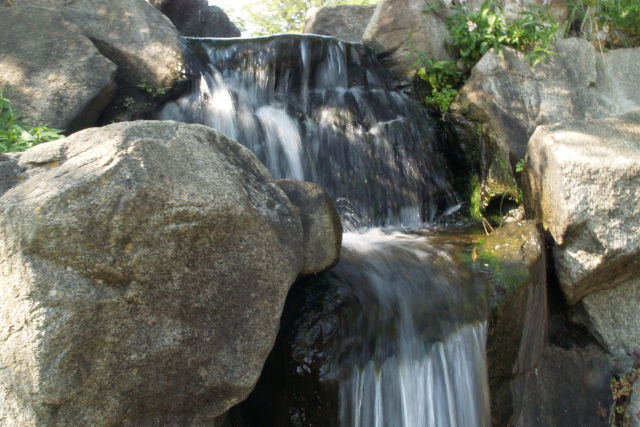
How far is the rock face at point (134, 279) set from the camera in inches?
68.4

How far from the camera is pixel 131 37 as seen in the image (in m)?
5.29

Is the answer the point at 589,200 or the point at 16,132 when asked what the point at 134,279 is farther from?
the point at 589,200

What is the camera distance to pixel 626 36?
6395mm

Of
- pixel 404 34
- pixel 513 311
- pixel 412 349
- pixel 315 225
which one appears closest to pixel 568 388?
pixel 513 311

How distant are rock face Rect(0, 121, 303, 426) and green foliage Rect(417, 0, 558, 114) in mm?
4372

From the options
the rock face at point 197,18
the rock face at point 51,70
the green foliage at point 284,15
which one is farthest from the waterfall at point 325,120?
the green foliage at point 284,15

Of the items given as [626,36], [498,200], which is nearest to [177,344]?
[498,200]

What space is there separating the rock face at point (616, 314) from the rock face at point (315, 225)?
2.51 meters

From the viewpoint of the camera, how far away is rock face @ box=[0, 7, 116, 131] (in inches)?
164

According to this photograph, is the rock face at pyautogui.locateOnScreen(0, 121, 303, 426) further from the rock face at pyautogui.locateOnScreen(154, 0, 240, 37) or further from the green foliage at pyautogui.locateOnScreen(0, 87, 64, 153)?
the rock face at pyautogui.locateOnScreen(154, 0, 240, 37)

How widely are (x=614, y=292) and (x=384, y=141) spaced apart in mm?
2726

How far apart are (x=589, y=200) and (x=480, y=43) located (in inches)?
128

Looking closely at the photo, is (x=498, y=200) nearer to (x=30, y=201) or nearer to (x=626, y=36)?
(x=626, y=36)

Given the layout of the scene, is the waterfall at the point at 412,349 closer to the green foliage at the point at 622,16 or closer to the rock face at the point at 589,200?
the rock face at the point at 589,200
